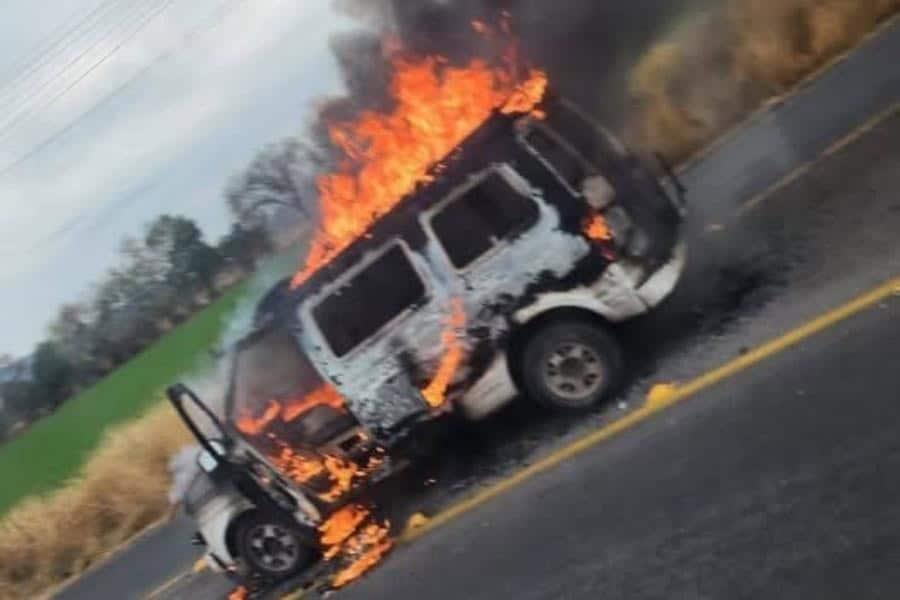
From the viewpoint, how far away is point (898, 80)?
11672mm

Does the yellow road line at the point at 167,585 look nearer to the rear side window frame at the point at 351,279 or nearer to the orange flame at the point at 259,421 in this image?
the orange flame at the point at 259,421

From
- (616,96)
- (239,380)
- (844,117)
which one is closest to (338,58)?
(616,96)

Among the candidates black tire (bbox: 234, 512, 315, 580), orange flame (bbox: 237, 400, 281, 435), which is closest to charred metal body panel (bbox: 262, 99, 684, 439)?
orange flame (bbox: 237, 400, 281, 435)

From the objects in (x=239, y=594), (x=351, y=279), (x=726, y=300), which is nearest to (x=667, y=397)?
(x=726, y=300)

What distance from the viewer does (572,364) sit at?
319 inches

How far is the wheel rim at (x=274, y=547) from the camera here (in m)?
8.80

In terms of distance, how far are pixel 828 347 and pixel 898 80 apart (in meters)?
5.84

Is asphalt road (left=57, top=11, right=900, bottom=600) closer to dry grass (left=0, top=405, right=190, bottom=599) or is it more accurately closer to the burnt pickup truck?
the burnt pickup truck

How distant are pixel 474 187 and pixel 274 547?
3345mm

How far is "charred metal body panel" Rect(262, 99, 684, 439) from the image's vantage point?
26.0ft

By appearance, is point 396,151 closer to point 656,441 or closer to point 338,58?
point 656,441

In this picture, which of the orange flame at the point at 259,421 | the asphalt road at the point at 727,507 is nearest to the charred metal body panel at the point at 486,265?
the orange flame at the point at 259,421

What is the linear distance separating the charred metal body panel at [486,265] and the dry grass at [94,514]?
6579 millimetres

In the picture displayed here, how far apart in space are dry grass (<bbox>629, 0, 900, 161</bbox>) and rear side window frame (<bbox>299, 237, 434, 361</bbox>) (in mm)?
6184
